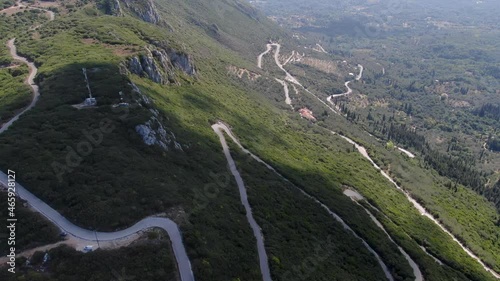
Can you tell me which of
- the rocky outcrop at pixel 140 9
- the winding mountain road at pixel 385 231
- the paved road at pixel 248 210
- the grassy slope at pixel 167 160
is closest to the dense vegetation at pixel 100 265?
the grassy slope at pixel 167 160

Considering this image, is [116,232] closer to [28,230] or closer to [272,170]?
[28,230]

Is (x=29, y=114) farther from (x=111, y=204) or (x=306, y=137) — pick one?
(x=306, y=137)

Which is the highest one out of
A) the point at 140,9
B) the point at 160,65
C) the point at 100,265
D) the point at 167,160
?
the point at 140,9

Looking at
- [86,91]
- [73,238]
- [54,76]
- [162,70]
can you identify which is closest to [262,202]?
[73,238]

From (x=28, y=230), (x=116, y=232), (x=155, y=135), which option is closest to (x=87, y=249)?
(x=116, y=232)

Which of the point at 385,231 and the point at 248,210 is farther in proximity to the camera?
the point at 385,231

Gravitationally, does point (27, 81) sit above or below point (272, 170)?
above
